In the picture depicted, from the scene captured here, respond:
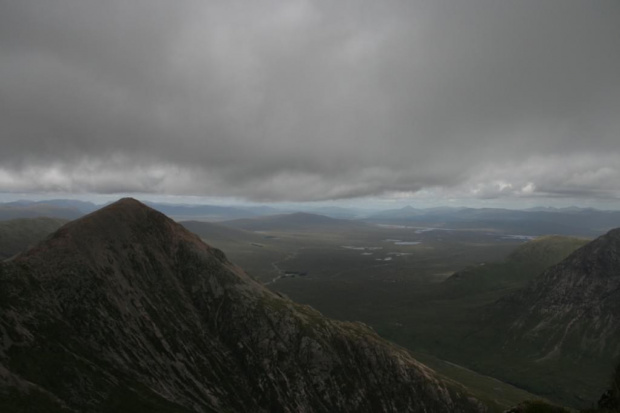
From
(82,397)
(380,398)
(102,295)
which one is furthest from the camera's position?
(380,398)

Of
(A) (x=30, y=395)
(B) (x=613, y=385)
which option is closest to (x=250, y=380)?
(A) (x=30, y=395)

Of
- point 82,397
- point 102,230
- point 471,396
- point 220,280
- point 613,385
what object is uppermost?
point 102,230

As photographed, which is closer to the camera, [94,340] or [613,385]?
[613,385]

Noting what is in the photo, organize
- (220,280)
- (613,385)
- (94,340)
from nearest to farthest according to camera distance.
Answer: (613,385), (94,340), (220,280)

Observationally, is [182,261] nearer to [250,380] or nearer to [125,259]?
[125,259]

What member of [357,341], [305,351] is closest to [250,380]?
[305,351]

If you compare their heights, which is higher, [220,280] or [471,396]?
[220,280]

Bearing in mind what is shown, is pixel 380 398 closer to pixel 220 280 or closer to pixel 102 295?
pixel 220 280
